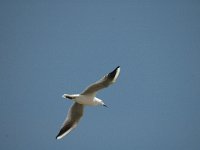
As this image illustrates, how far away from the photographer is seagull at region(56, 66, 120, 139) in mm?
12938

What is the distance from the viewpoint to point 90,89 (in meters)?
13.0

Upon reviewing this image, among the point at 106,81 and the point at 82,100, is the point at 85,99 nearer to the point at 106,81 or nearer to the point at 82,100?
the point at 82,100

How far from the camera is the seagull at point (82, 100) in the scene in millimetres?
12938

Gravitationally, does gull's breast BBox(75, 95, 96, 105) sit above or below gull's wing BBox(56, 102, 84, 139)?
above

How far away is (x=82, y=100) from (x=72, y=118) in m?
0.98

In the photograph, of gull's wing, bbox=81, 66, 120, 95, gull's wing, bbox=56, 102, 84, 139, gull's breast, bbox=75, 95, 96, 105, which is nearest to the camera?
gull's wing, bbox=81, 66, 120, 95

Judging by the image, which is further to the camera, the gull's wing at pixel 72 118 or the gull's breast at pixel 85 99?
the gull's wing at pixel 72 118

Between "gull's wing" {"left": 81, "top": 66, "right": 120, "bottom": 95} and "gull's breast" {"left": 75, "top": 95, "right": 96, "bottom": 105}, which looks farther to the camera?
"gull's breast" {"left": 75, "top": 95, "right": 96, "bottom": 105}

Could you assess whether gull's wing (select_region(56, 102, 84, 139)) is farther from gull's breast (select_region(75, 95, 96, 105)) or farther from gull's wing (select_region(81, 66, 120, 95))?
gull's wing (select_region(81, 66, 120, 95))

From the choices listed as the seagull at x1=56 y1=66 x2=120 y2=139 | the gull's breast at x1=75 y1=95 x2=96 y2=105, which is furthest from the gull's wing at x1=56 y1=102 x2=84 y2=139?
the gull's breast at x1=75 y1=95 x2=96 y2=105

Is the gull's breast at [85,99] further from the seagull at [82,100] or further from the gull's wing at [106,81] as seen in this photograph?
the gull's wing at [106,81]

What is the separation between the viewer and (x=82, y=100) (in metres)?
13.2

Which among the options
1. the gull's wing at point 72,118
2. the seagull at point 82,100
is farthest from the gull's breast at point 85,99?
the gull's wing at point 72,118

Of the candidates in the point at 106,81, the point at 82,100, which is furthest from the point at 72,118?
the point at 106,81
